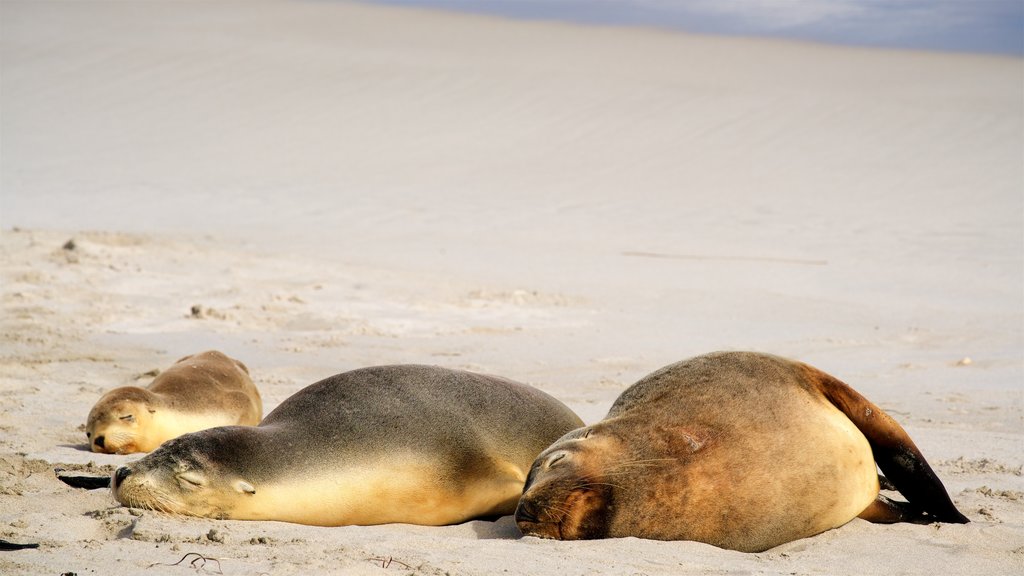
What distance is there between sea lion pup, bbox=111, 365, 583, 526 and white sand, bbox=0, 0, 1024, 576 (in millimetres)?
131

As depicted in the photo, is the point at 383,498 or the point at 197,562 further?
the point at 383,498

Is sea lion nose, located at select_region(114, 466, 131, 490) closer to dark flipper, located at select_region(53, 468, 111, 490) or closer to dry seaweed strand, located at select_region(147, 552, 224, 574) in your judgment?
dark flipper, located at select_region(53, 468, 111, 490)

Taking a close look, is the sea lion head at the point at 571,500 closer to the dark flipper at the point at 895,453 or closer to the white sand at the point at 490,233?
the white sand at the point at 490,233

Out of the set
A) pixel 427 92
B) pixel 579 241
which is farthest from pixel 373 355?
pixel 427 92

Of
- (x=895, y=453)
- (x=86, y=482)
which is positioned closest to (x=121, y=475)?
(x=86, y=482)

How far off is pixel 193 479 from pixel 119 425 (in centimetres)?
180

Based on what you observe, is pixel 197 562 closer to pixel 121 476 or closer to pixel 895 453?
pixel 121 476

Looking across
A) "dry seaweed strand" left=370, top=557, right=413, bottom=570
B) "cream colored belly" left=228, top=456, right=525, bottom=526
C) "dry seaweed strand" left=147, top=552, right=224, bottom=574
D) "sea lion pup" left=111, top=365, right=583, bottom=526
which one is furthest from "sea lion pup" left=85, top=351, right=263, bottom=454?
"dry seaweed strand" left=370, top=557, right=413, bottom=570

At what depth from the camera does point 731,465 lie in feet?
12.8

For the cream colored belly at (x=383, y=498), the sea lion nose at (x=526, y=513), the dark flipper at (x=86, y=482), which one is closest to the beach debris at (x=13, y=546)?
the cream colored belly at (x=383, y=498)

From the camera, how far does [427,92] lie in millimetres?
28281

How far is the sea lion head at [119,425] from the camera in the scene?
5.72m

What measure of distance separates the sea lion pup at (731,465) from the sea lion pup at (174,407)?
2.60 meters

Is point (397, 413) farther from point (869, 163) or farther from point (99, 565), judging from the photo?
point (869, 163)
